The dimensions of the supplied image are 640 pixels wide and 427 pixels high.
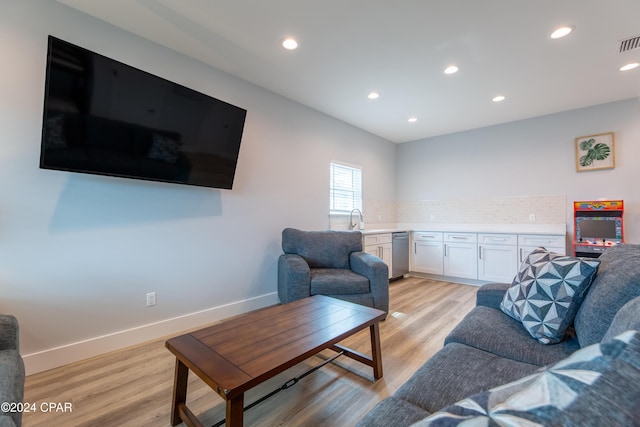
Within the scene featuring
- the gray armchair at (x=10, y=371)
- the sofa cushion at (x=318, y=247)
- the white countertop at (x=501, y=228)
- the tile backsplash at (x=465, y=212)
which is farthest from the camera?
the tile backsplash at (x=465, y=212)

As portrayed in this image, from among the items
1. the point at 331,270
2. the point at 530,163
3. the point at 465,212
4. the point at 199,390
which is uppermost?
the point at 530,163

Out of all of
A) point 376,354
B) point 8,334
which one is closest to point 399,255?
point 376,354

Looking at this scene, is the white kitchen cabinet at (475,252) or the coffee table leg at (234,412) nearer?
the coffee table leg at (234,412)

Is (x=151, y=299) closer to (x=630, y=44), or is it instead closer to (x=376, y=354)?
(x=376, y=354)

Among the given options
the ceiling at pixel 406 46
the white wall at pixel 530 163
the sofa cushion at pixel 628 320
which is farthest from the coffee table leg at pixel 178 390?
the white wall at pixel 530 163

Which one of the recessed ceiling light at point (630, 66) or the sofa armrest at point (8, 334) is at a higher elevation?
the recessed ceiling light at point (630, 66)

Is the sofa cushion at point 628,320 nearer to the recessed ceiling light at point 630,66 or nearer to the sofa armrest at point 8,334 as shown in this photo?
the sofa armrest at point 8,334

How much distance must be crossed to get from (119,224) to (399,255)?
3.91 m

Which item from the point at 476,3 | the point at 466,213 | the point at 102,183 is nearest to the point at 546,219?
the point at 466,213

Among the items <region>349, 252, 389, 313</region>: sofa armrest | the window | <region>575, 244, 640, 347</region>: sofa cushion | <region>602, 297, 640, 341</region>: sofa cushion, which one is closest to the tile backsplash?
the window

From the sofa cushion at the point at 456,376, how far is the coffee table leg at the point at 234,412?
63 centimetres

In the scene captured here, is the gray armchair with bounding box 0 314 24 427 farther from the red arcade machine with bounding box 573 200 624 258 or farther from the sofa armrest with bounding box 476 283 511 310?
the red arcade machine with bounding box 573 200 624 258

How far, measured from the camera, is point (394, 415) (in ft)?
2.98

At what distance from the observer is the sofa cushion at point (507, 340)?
130cm
